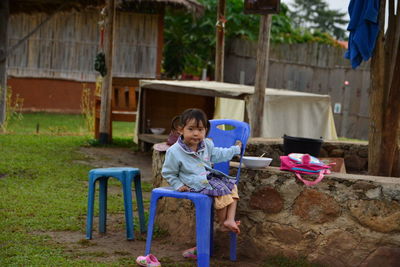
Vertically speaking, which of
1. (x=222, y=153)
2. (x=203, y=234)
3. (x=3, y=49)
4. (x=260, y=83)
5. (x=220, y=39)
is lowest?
(x=203, y=234)

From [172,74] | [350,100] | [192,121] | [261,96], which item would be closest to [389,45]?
[192,121]

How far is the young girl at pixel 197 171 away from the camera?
514 centimetres

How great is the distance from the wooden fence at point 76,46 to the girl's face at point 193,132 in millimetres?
13580

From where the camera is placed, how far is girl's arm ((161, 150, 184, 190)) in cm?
518

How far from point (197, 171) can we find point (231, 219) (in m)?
0.41

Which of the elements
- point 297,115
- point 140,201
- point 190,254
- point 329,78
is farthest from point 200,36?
point 190,254

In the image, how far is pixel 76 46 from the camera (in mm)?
18812

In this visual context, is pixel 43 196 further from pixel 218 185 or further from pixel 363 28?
pixel 363 28

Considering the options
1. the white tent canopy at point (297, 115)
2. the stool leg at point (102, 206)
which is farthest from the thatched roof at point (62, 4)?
the stool leg at point (102, 206)

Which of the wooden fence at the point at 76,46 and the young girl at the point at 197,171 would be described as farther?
the wooden fence at the point at 76,46

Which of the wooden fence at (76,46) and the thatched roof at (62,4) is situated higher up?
the thatched roof at (62,4)

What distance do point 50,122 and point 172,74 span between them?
7.47 metres

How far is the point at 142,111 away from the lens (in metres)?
12.0

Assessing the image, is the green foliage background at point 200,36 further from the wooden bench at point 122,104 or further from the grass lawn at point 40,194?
the wooden bench at point 122,104
